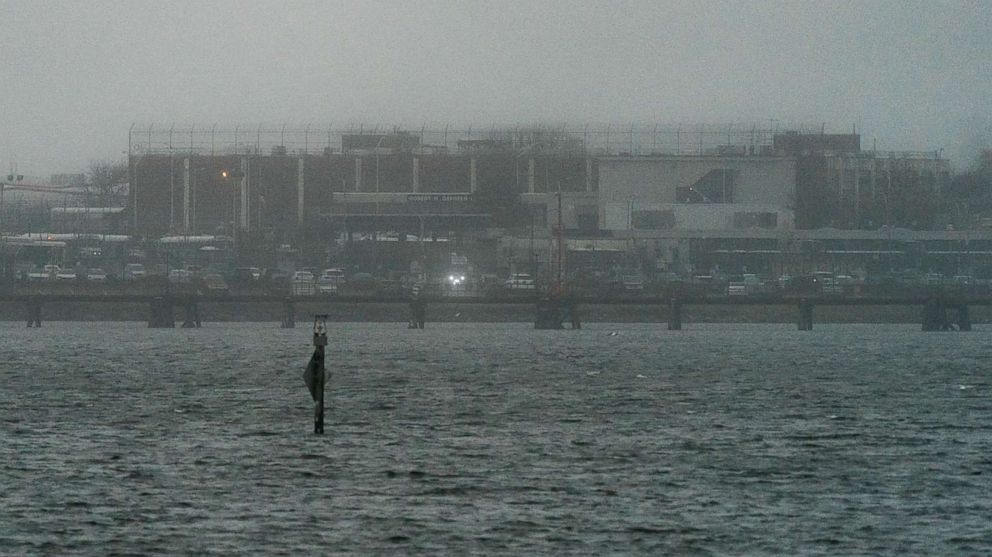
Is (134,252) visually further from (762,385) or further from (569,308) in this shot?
(762,385)

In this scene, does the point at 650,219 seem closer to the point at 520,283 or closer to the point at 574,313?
the point at 520,283

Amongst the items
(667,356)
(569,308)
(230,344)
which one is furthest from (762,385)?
(569,308)

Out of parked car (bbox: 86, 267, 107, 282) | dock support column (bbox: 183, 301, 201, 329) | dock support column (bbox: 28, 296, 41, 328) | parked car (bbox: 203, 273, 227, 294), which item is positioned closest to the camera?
dock support column (bbox: 28, 296, 41, 328)

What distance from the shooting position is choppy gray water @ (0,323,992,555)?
31.0m

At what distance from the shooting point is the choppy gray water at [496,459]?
31.0m

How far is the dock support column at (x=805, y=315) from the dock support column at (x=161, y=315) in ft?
151

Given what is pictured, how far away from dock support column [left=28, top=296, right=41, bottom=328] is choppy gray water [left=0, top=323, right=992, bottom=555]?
4312 centimetres

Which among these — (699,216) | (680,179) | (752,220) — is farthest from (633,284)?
(680,179)

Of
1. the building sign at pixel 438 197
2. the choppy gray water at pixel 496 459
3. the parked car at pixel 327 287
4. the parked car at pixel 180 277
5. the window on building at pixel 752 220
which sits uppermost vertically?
the building sign at pixel 438 197

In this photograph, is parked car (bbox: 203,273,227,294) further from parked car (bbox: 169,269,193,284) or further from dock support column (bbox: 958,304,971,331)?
dock support column (bbox: 958,304,971,331)

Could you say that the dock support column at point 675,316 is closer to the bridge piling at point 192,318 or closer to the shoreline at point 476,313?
the shoreline at point 476,313

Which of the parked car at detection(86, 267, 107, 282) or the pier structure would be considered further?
the parked car at detection(86, 267, 107, 282)

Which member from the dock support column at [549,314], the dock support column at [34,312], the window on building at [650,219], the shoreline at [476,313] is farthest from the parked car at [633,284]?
the dock support column at [34,312]

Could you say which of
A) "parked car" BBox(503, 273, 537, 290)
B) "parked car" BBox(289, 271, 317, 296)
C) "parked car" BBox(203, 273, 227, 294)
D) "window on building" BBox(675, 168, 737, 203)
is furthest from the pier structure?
"window on building" BBox(675, 168, 737, 203)
